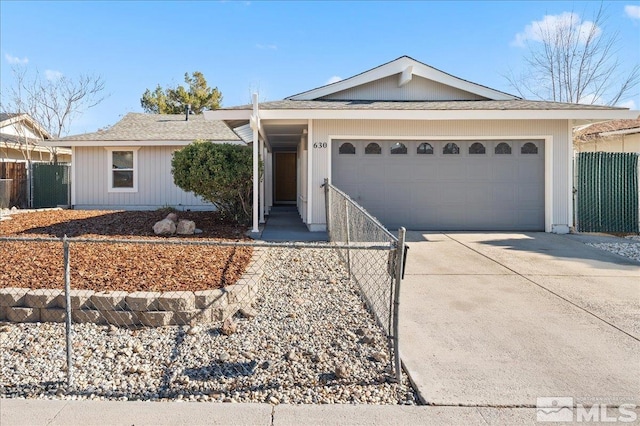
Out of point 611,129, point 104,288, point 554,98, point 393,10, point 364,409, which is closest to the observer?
point 364,409

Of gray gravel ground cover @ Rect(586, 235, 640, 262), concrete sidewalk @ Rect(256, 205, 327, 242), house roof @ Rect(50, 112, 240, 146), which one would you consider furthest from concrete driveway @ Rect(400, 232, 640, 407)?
house roof @ Rect(50, 112, 240, 146)

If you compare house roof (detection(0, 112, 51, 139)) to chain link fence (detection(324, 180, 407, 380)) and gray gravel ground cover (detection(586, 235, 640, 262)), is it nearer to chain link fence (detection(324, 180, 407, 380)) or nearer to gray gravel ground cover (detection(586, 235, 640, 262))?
chain link fence (detection(324, 180, 407, 380))

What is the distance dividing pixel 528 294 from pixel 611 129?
17.1 meters

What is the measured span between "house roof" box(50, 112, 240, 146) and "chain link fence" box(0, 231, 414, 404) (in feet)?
32.4

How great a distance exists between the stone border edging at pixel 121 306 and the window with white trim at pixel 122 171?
11.8 meters

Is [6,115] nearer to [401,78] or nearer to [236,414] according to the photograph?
[401,78]

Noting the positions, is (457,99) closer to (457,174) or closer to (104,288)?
(457,174)

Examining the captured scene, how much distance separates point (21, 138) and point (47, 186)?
575 centimetres

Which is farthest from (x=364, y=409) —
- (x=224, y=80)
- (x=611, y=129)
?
(x=224, y=80)

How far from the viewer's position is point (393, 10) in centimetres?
1536

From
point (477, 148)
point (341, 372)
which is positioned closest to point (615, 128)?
point (477, 148)

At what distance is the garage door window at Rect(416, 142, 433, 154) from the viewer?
10.3 meters

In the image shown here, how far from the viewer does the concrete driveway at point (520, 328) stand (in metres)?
3.16

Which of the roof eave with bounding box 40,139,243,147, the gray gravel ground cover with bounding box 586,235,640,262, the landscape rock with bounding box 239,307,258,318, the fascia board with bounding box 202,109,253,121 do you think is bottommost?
the landscape rock with bounding box 239,307,258,318
